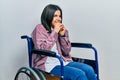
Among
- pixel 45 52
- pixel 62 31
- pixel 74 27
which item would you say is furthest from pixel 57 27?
pixel 74 27

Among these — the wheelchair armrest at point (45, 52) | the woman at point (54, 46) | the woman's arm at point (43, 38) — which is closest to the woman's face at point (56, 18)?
the woman at point (54, 46)

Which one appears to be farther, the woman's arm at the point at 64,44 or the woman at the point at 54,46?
the woman's arm at the point at 64,44

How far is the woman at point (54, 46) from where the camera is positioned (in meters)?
1.65

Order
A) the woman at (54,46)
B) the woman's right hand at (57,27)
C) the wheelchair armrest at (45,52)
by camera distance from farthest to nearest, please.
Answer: the woman's right hand at (57,27), the woman at (54,46), the wheelchair armrest at (45,52)

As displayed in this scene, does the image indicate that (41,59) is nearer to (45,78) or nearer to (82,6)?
(45,78)

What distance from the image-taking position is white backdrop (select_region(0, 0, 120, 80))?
2.03 meters

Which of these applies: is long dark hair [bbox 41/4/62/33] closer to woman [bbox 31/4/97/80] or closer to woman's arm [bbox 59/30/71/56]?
woman [bbox 31/4/97/80]

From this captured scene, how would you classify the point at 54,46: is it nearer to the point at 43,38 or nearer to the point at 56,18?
the point at 43,38

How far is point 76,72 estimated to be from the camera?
1.62 meters

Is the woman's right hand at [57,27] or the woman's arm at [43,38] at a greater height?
the woman's right hand at [57,27]

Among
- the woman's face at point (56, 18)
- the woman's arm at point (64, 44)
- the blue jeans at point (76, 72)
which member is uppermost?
the woman's face at point (56, 18)

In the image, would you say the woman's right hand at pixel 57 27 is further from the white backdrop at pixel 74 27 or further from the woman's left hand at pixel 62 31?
the white backdrop at pixel 74 27

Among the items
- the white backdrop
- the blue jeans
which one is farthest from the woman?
the white backdrop
